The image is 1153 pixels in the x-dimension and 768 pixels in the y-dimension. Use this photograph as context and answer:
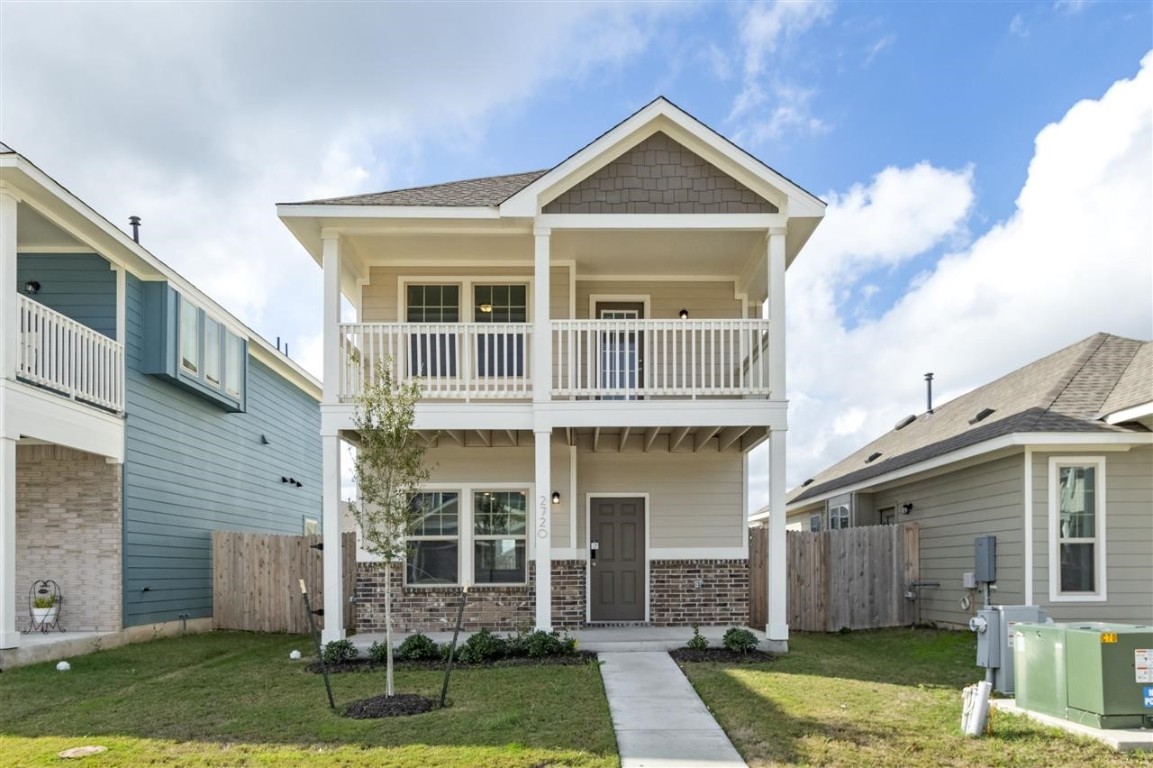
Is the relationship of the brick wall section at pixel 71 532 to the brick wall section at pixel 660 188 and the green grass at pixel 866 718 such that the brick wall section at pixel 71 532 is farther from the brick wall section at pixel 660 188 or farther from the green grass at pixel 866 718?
the green grass at pixel 866 718

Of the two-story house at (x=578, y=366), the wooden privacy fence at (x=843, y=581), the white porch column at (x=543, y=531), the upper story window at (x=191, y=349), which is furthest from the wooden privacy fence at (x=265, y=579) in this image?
the wooden privacy fence at (x=843, y=581)

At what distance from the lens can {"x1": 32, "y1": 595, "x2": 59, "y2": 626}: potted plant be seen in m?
12.3

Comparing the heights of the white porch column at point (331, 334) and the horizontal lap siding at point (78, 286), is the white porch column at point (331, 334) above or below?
below

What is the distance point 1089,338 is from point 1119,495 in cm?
Result: 378

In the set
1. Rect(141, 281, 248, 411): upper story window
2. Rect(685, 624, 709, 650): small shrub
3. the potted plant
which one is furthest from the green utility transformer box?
Rect(141, 281, 248, 411): upper story window

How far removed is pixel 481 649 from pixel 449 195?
611cm

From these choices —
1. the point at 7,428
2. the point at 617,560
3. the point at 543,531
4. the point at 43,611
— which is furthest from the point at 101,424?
the point at 617,560

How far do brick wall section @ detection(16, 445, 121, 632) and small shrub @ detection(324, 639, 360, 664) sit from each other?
407 centimetres

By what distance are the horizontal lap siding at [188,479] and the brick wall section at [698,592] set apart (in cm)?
758

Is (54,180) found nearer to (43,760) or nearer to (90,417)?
(90,417)

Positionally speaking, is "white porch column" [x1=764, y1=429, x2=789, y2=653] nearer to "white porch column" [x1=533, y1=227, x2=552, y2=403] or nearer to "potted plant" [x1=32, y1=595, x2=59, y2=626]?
"white porch column" [x1=533, y1=227, x2=552, y2=403]

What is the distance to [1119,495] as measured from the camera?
11.7m

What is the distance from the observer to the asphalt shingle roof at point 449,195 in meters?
11.7

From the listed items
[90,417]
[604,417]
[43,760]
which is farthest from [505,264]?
[43,760]
